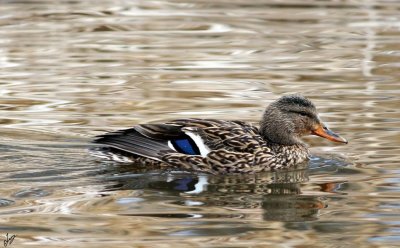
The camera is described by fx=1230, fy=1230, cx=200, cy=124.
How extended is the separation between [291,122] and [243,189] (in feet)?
4.48

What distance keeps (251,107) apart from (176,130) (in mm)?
2913

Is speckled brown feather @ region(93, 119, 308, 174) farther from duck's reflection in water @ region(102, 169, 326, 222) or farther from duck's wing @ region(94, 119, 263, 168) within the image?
duck's reflection in water @ region(102, 169, 326, 222)

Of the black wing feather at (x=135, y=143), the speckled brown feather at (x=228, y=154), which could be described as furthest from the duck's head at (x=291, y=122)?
the black wing feather at (x=135, y=143)

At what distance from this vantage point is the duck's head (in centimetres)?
1119

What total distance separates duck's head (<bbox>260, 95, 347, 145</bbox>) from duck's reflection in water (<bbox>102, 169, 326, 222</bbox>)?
0.48 meters

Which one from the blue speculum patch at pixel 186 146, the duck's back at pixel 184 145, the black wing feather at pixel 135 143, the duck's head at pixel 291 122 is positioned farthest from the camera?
the duck's head at pixel 291 122

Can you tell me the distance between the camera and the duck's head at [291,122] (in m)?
11.2

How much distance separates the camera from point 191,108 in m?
13.4

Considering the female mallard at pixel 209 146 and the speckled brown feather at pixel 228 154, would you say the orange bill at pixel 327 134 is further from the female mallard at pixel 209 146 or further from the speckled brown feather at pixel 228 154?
the speckled brown feather at pixel 228 154

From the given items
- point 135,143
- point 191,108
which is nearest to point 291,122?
point 135,143
